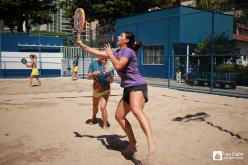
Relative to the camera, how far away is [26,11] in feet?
111

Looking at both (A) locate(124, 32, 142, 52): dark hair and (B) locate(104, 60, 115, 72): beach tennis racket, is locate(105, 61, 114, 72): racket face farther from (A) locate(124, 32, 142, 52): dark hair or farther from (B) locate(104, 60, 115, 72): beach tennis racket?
(A) locate(124, 32, 142, 52): dark hair

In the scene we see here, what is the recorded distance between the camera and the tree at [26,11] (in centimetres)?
3305

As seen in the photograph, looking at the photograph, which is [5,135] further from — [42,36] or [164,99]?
[42,36]

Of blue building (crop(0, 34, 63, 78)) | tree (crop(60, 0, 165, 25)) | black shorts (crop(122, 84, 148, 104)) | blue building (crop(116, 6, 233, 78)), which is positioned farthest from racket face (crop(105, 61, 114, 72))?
tree (crop(60, 0, 165, 25))

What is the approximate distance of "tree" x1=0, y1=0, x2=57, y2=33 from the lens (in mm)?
33050

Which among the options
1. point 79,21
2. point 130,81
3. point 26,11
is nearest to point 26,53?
point 26,11

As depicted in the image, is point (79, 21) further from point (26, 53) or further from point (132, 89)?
point (26, 53)

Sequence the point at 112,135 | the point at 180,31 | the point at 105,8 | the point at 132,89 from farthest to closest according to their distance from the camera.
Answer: the point at 105,8
the point at 180,31
the point at 112,135
the point at 132,89

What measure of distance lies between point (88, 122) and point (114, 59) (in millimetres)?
3387

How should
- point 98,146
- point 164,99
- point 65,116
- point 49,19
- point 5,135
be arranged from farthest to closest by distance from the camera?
point 49,19, point 164,99, point 65,116, point 5,135, point 98,146

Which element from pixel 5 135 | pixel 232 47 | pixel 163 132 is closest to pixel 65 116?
pixel 5 135

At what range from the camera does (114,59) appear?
425 centimetres

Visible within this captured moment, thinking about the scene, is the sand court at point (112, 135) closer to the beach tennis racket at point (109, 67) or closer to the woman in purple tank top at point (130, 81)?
the woman in purple tank top at point (130, 81)

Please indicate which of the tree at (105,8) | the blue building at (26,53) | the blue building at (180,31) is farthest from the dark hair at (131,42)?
the tree at (105,8)
